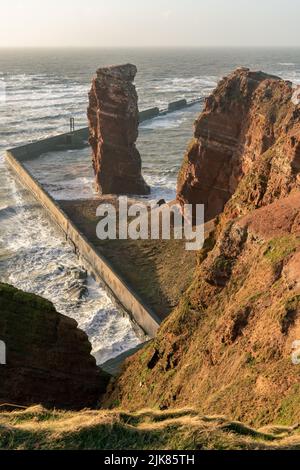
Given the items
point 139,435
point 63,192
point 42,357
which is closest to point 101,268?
point 42,357

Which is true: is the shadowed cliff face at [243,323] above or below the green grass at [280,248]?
below

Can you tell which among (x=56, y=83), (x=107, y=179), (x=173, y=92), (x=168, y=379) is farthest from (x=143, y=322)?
(x=56, y=83)

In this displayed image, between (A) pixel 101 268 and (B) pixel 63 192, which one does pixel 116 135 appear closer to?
(B) pixel 63 192

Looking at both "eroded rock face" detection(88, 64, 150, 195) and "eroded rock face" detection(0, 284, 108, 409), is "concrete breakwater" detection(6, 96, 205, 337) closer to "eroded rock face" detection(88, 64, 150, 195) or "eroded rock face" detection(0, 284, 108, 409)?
"eroded rock face" detection(88, 64, 150, 195)

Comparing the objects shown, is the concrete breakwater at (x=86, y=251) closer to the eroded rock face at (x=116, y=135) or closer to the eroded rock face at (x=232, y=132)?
the eroded rock face at (x=116, y=135)

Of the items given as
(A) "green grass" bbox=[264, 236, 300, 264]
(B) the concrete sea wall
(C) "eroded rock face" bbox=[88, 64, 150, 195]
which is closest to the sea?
(B) the concrete sea wall

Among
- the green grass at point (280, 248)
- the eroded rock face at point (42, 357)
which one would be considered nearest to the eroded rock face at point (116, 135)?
the eroded rock face at point (42, 357)
